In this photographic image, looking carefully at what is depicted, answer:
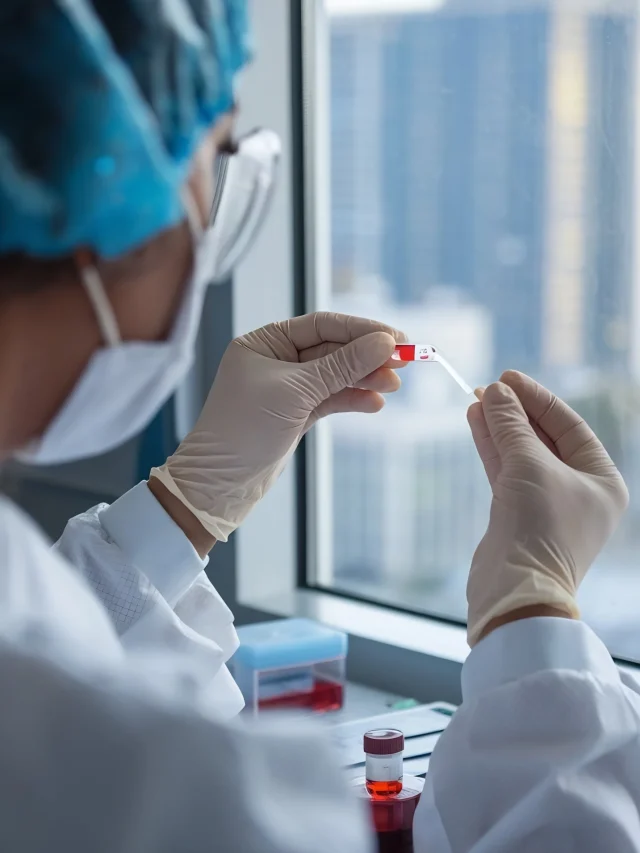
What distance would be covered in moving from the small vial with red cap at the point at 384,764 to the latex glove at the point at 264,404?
323mm

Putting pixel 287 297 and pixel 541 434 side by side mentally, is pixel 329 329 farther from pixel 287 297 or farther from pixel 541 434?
pixel 287 297

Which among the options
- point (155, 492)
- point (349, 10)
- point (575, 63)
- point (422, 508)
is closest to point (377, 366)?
point (155, 492)

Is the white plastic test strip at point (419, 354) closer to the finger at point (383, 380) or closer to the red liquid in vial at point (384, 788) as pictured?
the finger at point (383, 380)

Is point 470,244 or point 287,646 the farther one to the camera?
point 470,244

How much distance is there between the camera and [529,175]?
1607mm

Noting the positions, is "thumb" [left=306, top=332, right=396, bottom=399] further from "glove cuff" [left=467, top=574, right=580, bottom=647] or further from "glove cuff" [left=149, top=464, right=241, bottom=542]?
"glove cuff" [left=467, top=574, right=580, bottom=647]

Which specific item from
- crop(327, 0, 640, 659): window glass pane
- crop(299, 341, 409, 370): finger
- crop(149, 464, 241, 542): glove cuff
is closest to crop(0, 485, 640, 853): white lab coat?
crop(149, 464, 241, 542): glove cuff

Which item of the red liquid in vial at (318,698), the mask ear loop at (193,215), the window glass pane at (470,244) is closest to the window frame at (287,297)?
the window glass pane at (470,244)

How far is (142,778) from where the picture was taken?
54cm

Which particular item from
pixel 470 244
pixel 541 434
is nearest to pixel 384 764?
pixel 541 434

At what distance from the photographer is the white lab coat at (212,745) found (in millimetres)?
542

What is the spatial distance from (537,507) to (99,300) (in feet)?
1.53

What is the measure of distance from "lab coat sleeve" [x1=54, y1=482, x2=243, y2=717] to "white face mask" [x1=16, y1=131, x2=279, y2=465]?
32cm

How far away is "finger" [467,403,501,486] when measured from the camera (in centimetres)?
107
